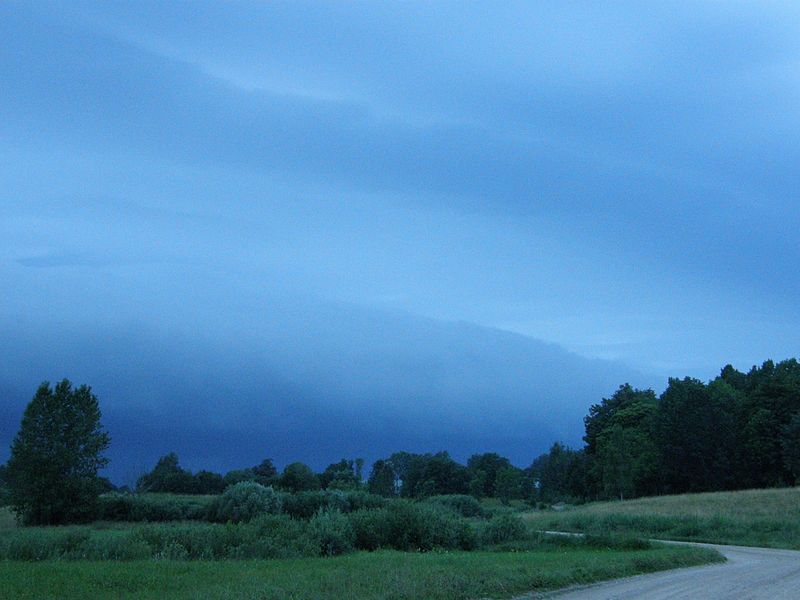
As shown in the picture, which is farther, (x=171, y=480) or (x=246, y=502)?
(x=171, y=480)

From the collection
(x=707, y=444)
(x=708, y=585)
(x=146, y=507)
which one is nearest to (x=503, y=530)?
(x=708, y=585)

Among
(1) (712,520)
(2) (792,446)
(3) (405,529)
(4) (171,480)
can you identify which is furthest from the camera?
(4) (171,480)

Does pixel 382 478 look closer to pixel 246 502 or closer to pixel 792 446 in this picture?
pixel 792 446

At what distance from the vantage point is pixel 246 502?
5175 centimetres

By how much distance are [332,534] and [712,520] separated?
35.4 meters

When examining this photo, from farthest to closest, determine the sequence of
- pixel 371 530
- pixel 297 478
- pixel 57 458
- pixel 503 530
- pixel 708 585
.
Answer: pixel 297 478, pixel 57 458, pixel 503 530, pixel 371 530, pixel 708 585

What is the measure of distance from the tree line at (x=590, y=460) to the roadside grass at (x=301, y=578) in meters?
46.1

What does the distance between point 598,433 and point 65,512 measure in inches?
3813

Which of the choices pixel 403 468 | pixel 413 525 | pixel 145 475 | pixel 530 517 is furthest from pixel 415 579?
pixel 403 468

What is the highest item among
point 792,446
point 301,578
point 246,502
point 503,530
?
point 792,446

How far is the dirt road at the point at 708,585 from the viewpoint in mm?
18797

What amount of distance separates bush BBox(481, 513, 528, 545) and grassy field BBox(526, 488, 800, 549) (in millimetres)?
12144

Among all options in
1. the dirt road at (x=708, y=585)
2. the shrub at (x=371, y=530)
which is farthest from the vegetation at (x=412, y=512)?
the dirt road at (x=708, y=585)

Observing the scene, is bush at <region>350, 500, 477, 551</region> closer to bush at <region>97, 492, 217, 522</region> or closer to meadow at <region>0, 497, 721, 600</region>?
meadow at <region>0, 497, 721, 600</region>
